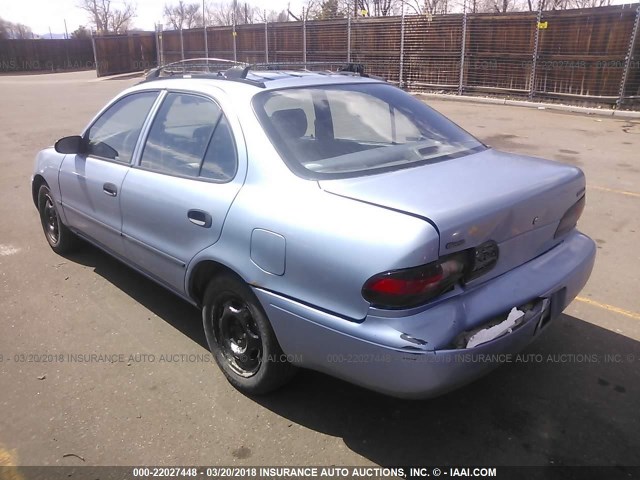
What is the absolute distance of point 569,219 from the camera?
9.32ft

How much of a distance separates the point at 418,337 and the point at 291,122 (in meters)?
1.43

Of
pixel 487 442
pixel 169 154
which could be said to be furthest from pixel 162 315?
pixel 487 442

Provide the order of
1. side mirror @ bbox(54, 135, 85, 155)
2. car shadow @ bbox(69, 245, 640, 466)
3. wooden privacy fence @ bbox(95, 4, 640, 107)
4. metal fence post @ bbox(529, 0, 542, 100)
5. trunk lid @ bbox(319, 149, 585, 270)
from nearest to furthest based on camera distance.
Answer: trunk lid @ bbox(319, 149, 585, 270) → car shadow @ bbox(69, 245, 640, 466) → side mirror @ bbox(54, 135, 85, 155) → wooden privacy fence @ bbox(95, 4, 640, 107) → metal fence post @ bbox(529, 0, 542, 100)

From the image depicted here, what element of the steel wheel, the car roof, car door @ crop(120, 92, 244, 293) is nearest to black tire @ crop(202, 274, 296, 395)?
the steel wheel

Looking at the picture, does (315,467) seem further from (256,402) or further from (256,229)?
(256,229)

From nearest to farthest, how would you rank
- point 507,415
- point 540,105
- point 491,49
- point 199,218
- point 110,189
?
point 507,415
point 199,218
point 110,189
point 540,105
point 491,49

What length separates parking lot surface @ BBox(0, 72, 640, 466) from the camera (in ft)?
8.21

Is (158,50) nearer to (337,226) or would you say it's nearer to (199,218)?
(199,218)

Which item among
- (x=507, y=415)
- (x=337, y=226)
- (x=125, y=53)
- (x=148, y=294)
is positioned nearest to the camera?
(x=337, y=226)

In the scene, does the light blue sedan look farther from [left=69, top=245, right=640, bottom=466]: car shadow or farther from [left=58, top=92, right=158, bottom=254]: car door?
[left=69, top=245, right=640, bottom=466]: car shadow

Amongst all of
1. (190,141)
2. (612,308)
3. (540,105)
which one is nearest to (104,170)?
(190,141)

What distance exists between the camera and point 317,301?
2275mm

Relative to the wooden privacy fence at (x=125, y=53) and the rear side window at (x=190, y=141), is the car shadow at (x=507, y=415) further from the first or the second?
A: the wooden privacy fence at (x=125, y=53)

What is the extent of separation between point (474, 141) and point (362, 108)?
75 cm
